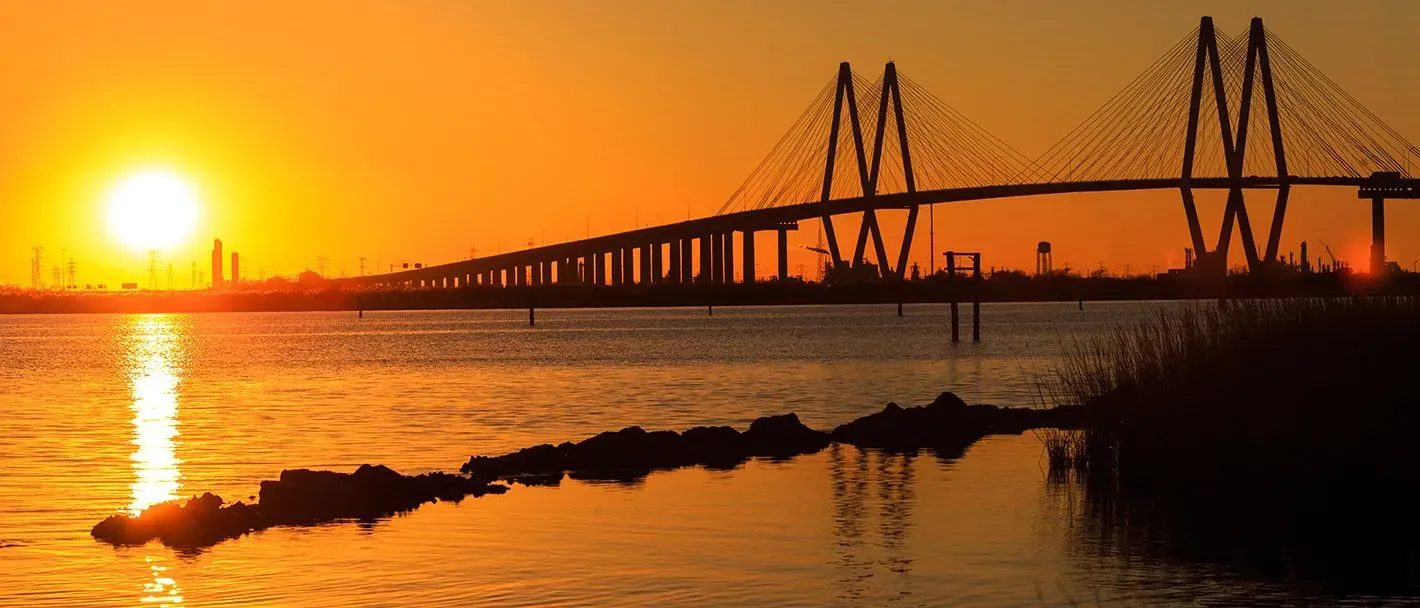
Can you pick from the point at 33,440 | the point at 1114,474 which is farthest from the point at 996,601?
the point at 33,440

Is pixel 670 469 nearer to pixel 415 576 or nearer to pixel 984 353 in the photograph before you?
pixel 415 576

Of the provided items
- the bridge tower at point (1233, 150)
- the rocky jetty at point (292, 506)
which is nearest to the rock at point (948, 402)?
Result: the rocky jetty at point (292, 506)

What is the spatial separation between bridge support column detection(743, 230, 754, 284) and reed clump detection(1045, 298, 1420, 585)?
123 meters

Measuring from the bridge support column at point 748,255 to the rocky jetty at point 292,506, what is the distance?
122413 mm

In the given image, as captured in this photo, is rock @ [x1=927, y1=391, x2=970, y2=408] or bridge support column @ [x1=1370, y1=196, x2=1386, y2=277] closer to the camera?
rock @ [x1=927, y1=391, x2=970, y2=408]

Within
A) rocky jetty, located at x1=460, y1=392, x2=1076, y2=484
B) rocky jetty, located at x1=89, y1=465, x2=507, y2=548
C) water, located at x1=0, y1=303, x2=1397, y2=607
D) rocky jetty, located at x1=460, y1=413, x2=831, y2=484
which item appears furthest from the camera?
rocky jetty, located at x1=460, y1=392, x2=1076, y2=484

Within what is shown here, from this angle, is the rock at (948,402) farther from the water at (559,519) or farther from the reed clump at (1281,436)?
the reed clump at (1281,436)

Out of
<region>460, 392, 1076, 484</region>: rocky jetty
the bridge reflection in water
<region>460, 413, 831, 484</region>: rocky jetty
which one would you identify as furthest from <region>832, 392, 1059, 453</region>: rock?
<region>460, 413, 831, 484</region>: rocky jetty

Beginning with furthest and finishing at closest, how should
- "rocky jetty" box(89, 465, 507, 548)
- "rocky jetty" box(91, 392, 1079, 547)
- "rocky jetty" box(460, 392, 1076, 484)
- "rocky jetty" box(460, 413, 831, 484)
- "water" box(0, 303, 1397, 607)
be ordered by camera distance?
1. "rocky jetty" box(460, 392, 1076, 484)
2. "rocky jetty" box(460, 413, 831, 484)
3. "rocky jetty" box(91, 392, 1079, 547)
4. "rocky jetty" box(89, 465, 507, 548)
5. "water" box(0, 303, 1397, 607)

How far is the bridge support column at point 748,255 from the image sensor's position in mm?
150250

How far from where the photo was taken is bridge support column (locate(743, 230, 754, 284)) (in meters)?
150

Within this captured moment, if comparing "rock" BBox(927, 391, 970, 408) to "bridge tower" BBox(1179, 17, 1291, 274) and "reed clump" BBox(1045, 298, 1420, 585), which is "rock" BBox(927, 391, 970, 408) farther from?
"bridge tower" BBox(1179, 17, 1291, 274)

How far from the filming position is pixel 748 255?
153 metres

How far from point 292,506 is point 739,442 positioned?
913cm
